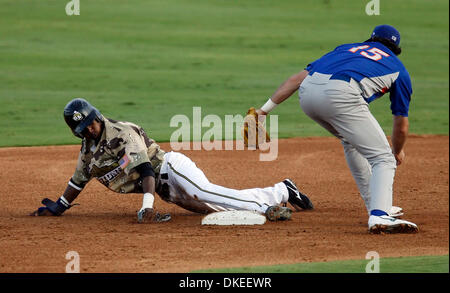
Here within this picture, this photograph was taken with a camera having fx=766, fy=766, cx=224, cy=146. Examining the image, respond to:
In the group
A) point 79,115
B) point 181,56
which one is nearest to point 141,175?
point 79,115

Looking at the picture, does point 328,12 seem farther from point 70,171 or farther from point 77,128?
point 77,128

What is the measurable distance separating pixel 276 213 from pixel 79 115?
1.89m

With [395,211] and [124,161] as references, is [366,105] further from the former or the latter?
[124,161]

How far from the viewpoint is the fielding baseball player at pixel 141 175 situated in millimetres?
6469

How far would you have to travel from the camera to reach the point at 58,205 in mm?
6969

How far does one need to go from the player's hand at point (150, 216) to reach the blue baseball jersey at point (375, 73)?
1.86m

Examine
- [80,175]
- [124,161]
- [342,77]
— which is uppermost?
[342,77]

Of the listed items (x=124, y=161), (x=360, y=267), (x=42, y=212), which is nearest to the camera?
(x=360, y=267)

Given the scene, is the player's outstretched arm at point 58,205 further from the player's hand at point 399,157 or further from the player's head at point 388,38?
the player's head at point 388,38

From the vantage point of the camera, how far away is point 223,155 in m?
10.6

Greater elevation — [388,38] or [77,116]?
[388,38]

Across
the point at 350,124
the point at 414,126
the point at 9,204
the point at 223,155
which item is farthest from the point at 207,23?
the point at 350,124

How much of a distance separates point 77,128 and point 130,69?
11.2 meters

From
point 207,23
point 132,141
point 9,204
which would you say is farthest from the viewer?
point 207,23
